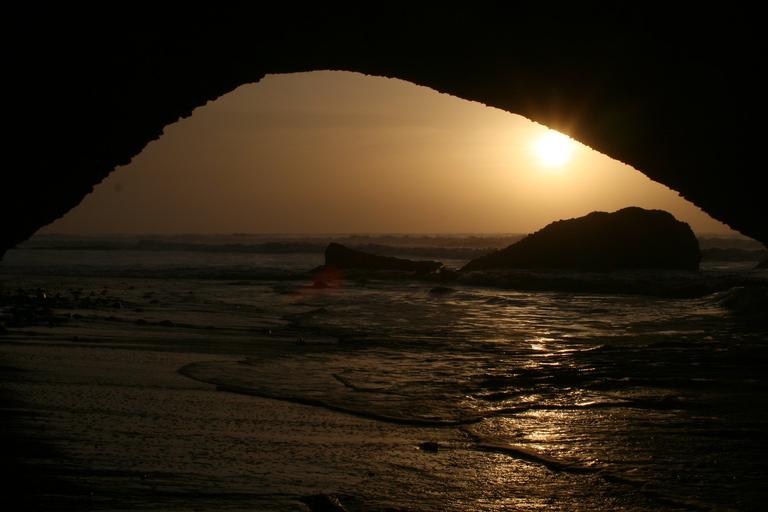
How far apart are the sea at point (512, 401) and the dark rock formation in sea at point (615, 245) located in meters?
7.15

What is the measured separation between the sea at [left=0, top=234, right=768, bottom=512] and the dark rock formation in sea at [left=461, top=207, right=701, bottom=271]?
7.15m

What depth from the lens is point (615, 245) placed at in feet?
58.9

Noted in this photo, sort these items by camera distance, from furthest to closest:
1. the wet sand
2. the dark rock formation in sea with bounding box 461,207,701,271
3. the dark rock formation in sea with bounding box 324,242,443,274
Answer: the dark rock formation in sea with bounding box 324,242,443,274, the dark rock formation in sea with bounding box 461,207,701,271, the wet sand

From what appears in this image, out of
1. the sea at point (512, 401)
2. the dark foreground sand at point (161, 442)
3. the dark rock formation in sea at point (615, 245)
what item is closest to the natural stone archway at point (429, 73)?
the dark foreground sand at point (161, 442)

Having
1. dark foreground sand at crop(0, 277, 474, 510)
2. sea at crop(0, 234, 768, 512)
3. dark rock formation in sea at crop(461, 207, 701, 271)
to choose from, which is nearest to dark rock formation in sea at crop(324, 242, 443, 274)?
dark rock formation in sea at crop(461, 207, 701, 271)

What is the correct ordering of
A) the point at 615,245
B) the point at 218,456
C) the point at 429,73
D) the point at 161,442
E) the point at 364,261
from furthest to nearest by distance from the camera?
1. the point at 364,261
2. the point at 615,245
3. the point at 429,73
4. the point at 161,442
5. the point at 218,456

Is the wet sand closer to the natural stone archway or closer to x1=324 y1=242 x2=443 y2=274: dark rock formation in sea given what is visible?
the natural stone archway

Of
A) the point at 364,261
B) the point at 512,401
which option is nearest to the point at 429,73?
the point at 512,401

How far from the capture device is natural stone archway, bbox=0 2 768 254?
3.99 metres

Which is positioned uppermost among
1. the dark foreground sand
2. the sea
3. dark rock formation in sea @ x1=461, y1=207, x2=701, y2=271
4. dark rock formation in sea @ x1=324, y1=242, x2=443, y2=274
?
dark rock formation in sea @ x1=461, y1=207, x2=701, y2=271

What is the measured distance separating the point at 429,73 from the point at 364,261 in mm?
17620

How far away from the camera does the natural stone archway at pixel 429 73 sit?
13.1 ft

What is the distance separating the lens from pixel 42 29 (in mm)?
3994

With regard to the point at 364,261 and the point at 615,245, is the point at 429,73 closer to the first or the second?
the point at 615,245
